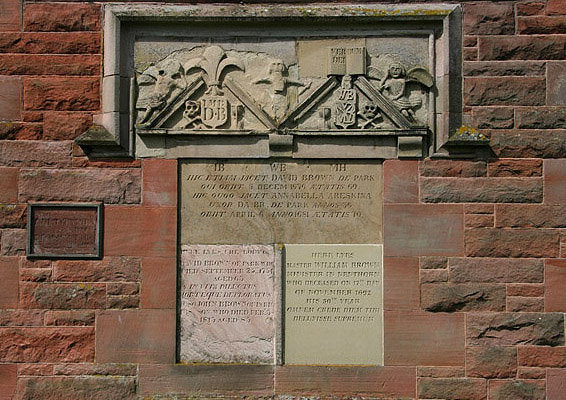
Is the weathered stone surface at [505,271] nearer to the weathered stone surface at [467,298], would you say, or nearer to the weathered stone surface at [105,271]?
the weathered stone surface at [467,298]

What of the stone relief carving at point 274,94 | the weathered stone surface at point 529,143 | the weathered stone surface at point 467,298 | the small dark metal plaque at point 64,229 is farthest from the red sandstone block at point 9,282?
the weathered stone surface at point 529,143

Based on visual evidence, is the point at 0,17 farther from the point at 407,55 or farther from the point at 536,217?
the point at 536,217

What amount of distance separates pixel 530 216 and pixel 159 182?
363 cm

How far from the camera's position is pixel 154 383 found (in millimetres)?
5547

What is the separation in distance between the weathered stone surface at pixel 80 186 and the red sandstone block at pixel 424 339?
2.83 metres

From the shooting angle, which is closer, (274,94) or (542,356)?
(542,356)

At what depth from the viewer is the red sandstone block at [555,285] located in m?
5.48

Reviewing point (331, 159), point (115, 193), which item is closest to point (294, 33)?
point (331, 159)

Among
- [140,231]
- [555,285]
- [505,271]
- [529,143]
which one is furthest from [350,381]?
[529,143]

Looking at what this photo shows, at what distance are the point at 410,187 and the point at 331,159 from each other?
2.69 feet

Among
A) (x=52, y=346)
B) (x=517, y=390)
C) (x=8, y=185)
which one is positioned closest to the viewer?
(x=517, y=390)

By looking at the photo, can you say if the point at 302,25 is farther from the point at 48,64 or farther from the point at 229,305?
the point at 229,305

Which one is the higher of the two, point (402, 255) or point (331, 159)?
point (331, 159)

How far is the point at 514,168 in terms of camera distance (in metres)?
5.59
